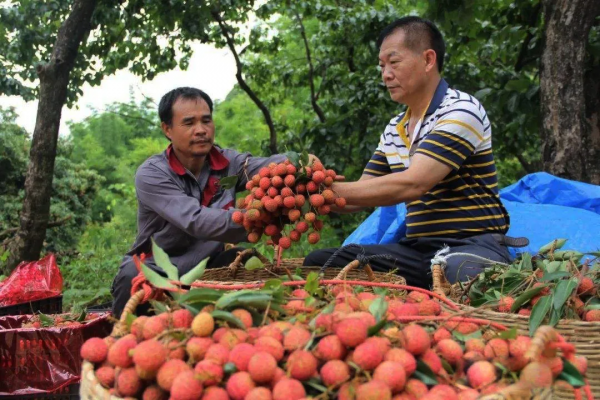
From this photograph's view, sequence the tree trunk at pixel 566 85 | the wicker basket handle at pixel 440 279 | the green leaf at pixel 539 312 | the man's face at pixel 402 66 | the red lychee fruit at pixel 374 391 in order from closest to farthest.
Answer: the red lychee fruit at pixel 374 391 → the green leaf at pixel 539 312 → the wicker basket handle at pixel 440 279 → the man's face at pixel 402 66 → the tree trunk at pixel 566 85

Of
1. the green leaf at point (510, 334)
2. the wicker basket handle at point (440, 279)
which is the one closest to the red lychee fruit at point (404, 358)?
the green leaf at point (510, 334)

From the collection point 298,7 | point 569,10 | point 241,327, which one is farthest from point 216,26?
point 241,327

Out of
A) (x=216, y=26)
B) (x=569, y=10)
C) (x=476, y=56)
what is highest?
(x=216, y=26)

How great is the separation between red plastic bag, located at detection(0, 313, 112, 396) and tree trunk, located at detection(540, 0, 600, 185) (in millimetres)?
2914

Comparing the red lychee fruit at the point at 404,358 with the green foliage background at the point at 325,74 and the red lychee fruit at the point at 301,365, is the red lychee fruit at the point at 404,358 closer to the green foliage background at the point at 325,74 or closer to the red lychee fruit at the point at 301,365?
the red lychee fruit at the point at 301,365

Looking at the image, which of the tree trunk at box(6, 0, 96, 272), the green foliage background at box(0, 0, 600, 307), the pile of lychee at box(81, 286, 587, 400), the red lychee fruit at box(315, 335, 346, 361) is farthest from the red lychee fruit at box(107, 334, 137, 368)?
the tree trunk at box(6, 0, 96, 272)

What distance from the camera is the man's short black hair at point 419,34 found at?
2914 mm

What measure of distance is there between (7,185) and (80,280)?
3.90 meters

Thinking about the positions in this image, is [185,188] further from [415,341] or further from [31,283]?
[415,341]

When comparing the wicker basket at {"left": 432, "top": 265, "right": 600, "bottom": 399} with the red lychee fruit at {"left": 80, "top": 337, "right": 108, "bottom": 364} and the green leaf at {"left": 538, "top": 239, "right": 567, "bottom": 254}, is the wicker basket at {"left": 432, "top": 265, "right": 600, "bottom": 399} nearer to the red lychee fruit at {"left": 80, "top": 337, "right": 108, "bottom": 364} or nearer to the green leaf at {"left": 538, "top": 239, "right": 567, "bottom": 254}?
the green leaf at {"left": 538, "top": 239, "right": 567, "bottom": 254}

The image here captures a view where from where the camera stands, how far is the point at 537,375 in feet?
4.02

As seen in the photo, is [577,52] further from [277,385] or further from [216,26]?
[216,26]

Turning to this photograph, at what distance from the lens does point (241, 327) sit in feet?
4.62

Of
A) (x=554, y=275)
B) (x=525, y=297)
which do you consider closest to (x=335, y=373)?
(x=525, y=297)
